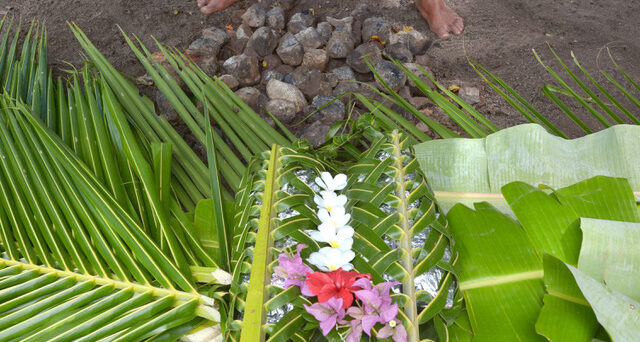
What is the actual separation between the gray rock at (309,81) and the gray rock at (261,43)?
0.71 feet

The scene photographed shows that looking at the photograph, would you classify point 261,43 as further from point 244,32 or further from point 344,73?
point 344,73

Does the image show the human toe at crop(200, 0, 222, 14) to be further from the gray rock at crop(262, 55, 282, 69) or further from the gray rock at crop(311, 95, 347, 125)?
the gray rock at crop(311, 95, 347, 125)

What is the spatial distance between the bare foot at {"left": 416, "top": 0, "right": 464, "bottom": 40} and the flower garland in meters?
2.03

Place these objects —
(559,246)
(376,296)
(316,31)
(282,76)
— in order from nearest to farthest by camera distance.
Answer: (376,296)
(559,246)
(282,76)
(316,31)

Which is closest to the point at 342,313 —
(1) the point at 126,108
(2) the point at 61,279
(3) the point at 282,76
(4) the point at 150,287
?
(4) the point at 150,287

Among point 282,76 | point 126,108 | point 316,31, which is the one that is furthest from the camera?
point 316,31

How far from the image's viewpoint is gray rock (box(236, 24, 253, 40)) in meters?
2.21

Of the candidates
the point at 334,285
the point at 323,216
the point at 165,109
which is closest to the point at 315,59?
the point at 165,109

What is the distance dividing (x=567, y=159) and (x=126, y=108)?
3.26 feet

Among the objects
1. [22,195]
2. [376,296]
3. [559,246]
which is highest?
[22,195]

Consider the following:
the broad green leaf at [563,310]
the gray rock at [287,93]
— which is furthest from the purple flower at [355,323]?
the gray rock at [287,93]

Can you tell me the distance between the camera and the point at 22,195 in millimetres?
841

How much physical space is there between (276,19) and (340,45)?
41 cm

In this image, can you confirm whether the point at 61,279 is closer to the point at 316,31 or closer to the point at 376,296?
the point at 376,296
